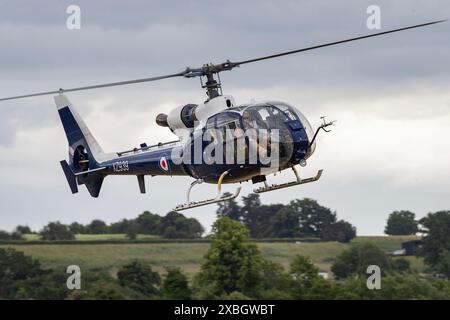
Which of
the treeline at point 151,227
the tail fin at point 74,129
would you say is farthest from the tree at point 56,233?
the tail fin at point 74,129

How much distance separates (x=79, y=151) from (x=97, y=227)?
29481mm

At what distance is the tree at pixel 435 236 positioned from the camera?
82.6m

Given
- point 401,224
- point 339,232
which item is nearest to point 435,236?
point 339,232

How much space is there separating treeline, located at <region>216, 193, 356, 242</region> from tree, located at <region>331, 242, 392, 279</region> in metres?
7.22

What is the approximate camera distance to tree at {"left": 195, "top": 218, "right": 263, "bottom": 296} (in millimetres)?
68688

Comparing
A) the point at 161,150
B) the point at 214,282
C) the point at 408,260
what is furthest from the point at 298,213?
the point at 161,150

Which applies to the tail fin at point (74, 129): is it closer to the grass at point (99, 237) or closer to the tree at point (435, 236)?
the grass at point (99, 237)

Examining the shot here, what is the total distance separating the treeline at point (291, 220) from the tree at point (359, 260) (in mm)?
7221

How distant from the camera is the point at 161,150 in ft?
147

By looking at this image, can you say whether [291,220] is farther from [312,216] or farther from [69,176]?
[69,176]

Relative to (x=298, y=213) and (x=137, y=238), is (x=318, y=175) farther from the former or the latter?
(x=298, y=213)

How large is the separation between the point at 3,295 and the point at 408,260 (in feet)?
74.2
